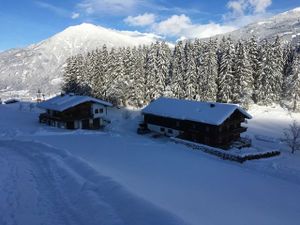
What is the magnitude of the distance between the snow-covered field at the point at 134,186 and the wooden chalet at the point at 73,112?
1081 cm

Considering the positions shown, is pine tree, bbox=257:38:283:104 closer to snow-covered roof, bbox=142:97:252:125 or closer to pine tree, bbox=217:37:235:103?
pine tree, bbox=217:37:235:103

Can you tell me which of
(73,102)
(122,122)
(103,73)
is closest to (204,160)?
(73,102)

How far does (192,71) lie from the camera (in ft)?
250

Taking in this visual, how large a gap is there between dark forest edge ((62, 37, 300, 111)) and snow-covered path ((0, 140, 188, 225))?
177 feet

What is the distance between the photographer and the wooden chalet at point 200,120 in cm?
4647

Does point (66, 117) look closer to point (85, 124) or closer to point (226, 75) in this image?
point (85, 124)

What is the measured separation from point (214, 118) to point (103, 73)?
143 ft

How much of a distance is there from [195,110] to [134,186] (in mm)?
30010

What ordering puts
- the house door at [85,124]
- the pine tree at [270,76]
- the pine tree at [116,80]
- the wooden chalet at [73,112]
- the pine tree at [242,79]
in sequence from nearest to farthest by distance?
the wooden chalet at [73,112] < the house door at [85,124] < the pine tree at [242,79] < the pine tree at [270,76] < the pine tree at [116,80]

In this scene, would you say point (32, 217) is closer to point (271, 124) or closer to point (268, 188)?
point (268, 188)

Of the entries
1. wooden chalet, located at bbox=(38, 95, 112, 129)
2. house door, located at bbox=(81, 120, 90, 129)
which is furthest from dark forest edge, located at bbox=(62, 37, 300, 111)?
house door, located at bbox=(81, 120, 90, 129)

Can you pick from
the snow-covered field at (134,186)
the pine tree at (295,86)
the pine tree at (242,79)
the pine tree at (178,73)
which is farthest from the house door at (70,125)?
the pine tree at (295,86)

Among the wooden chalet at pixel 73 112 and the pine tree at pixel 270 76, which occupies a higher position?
the pine tree at pixel 270 76

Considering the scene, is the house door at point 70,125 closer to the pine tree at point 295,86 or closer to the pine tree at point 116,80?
the pine tree at point 116,80
